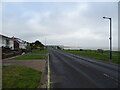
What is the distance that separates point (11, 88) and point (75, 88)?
3.34 metres

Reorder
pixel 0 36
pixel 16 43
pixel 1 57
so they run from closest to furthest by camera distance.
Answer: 1. pixel 1 57
2. pixel 0 36
3. pixel 16 43

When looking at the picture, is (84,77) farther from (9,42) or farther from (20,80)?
(9,42)

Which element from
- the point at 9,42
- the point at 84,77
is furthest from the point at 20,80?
the point at 9,42

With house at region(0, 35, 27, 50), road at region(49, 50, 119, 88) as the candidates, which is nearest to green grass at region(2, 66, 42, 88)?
road at region(49, 50, 119, 88)

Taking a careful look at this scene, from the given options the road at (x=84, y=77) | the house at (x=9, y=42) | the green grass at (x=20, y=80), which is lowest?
the road at (x=84, y=77)

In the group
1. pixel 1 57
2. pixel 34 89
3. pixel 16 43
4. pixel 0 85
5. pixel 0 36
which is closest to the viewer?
pixel 34 89

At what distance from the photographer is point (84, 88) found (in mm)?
8062

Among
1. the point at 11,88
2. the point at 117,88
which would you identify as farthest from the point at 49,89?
the point at 117,88

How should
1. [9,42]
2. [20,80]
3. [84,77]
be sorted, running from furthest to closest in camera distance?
[9,42] → [84,77] → [20,80]

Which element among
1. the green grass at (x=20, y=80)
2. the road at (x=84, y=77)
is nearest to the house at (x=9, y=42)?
the road at (x=84, y=77)

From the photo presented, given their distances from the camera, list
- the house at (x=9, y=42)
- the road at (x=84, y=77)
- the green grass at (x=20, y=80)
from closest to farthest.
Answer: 1. the green grass at (x=20, y=80)
2. the road at (x=84, y=77)
3. the house at (x=9, y=42)

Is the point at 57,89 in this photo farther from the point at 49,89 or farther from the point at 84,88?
the point at 84,88

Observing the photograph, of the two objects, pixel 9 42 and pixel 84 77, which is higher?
pixel 9 42

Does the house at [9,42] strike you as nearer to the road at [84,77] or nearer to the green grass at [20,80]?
the road at [84,77]
